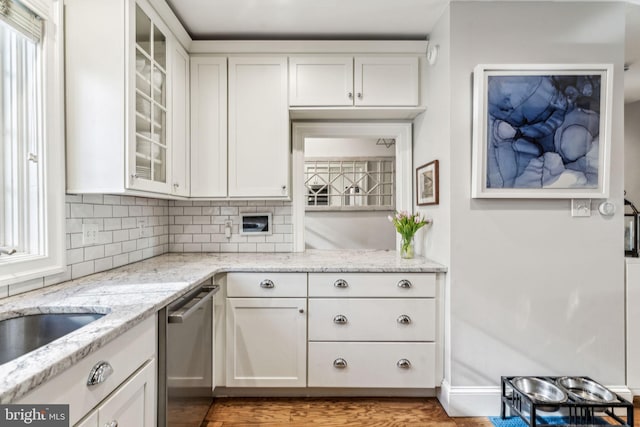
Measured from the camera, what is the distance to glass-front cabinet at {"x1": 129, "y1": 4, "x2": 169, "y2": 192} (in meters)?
1.68

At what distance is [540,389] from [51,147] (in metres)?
2.81

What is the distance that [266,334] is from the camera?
2027mm

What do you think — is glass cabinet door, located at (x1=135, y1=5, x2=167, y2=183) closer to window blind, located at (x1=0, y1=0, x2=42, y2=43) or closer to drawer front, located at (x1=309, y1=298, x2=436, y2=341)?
window blind, located at (x1=0, y1=0, x2=42, y2=43)

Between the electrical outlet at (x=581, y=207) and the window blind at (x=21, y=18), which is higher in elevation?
the window blind at (x=21, y=18)

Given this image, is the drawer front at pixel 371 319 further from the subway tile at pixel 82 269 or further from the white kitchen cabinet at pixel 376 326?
the subway tile at pixel 82 269

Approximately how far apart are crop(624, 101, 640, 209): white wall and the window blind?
15.1ft

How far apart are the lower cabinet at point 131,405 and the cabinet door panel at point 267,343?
782 mm

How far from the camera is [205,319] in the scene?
181cm

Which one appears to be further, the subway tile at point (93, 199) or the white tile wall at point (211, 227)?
the white tile wall at point (211, 227)

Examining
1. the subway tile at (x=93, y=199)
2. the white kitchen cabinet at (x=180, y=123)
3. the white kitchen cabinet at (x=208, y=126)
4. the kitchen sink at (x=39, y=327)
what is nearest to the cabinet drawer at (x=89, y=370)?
the kitchen sink at (x=39, y=327)

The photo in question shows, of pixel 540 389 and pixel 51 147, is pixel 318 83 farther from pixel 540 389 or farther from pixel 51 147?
pixel 540 389

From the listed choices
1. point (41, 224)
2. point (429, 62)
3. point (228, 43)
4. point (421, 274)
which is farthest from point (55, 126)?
point (429, 62)

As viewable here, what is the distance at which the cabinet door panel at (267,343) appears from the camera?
2.02 meters

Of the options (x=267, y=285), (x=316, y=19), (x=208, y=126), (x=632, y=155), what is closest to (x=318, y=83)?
(x=316, y=19)
